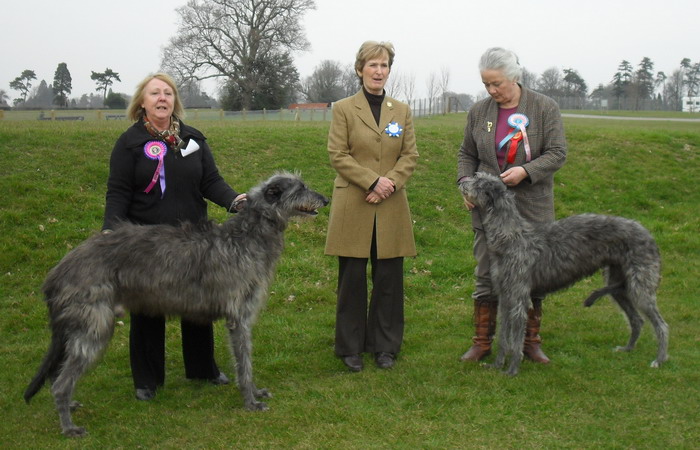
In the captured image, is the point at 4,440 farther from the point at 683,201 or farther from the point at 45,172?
the point at 683,201

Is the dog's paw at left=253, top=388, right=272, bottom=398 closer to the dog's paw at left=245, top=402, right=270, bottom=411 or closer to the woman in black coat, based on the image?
the dog's paw at left=245, top=402, right=270, bottom=411

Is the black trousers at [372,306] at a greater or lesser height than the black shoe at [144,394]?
greater

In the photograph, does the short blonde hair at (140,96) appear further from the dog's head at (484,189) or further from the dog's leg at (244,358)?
the dog's head at (484,189)

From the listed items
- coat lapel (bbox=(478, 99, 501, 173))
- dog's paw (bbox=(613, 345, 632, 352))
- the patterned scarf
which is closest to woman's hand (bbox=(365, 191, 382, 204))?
coat lapel (bbox=(478, 99, 501, 173))

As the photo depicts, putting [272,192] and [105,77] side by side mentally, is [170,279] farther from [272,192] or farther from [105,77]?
[105,77]

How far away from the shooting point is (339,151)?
5.64m

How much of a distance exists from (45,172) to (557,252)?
31.2ft

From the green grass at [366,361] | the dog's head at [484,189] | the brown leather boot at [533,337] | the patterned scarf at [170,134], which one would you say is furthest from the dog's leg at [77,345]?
the brown leather boot at [533,337]

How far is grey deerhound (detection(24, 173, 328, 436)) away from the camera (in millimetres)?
4465

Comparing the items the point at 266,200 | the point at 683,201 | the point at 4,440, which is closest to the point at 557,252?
the point at 266,200

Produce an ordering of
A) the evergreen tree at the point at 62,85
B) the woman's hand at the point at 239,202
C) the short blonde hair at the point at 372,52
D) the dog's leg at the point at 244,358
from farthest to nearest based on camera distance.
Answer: the evergreen tree at the point at 62,85 → the short blonde hair at the point at 372,52 → the woman's hand at the point at 239,202 → the dog's leg at the point at 244,358

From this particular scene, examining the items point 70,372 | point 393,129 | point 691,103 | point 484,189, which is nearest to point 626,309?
point 484,189

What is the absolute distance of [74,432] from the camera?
4605mm

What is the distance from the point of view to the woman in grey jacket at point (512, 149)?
555cm
